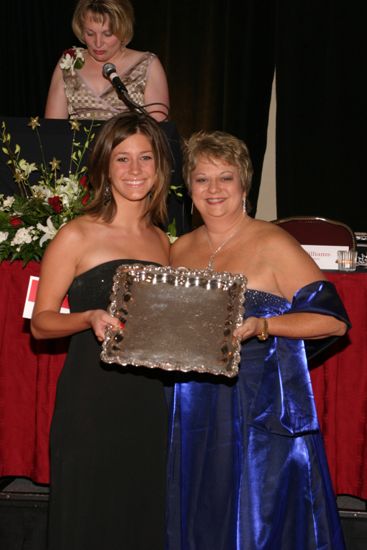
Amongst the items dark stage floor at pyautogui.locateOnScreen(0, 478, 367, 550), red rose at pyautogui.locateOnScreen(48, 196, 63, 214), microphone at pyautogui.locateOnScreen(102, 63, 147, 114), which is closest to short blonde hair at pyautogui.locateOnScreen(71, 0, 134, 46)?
microphone at pyautogui.locateOnScreen(102, 63, 147, 114)

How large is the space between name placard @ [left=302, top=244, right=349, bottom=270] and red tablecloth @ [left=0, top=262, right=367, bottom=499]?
0.82 feet

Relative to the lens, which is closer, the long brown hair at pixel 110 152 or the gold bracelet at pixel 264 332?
the gold bracelet at pixel 264 332

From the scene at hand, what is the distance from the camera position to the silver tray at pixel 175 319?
2.26m

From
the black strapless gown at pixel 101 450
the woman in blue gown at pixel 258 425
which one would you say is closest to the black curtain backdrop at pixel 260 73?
the woman in blue gown at pixel 258 425

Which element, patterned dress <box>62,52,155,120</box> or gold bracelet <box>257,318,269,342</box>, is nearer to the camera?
gold bracelet <box>257,318,269,342</box>

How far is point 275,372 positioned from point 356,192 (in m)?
3.90

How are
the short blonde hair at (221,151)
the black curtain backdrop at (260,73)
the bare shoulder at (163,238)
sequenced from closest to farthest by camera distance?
the short blonde hair at (221,151)
the bare shoulder at (163,238)
the black curtain backdrop at (260,73)

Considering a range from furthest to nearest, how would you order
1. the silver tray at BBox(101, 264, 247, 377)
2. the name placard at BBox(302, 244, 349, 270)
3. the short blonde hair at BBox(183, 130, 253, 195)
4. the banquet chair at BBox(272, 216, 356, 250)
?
the banquet chair at BBox(272, 216, 356, 250), the name placard at BBox(302, 244, 349, 270), the short blonde hair at BBox(183, 130, 253, 195), the silver tray at BBox(101, 264, 247, 377)

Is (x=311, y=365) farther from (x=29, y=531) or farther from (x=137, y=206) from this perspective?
(x=29, y=531)

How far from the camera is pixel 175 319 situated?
7.78ft

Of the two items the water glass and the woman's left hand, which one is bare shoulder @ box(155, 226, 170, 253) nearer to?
the woman's left hand

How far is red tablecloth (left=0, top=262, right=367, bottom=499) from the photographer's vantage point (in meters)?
3.30

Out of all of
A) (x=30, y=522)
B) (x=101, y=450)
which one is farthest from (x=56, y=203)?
(x=30, y=522)

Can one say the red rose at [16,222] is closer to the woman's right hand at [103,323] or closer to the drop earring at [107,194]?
the drop earring at [107,194]
